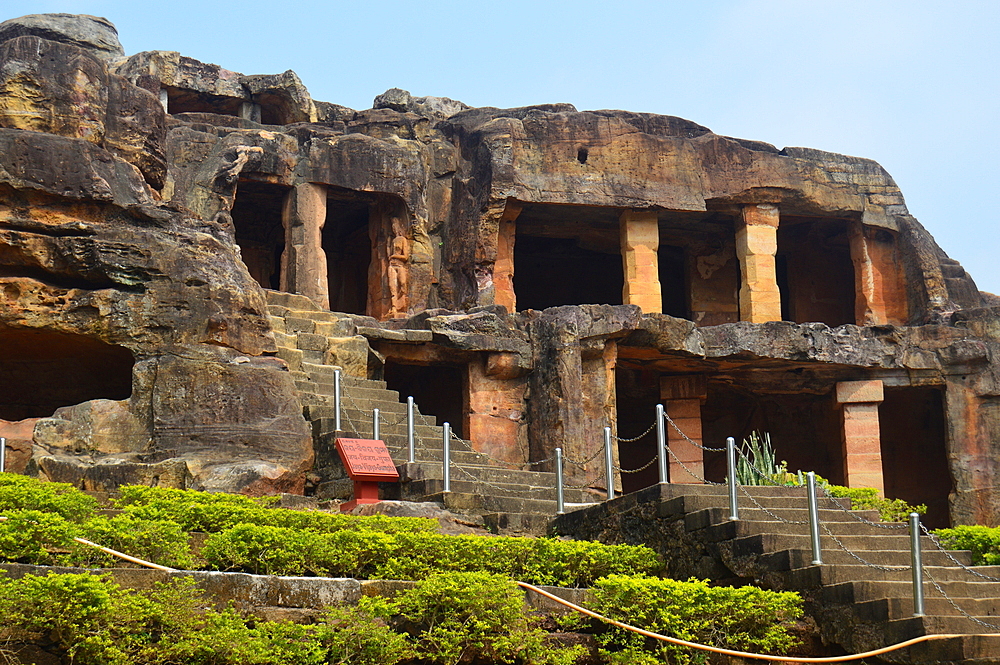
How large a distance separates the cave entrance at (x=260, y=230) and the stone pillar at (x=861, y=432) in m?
11.2

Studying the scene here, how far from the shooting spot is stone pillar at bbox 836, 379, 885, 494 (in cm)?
1975

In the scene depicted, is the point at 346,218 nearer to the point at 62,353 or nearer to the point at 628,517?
the point at 62,353

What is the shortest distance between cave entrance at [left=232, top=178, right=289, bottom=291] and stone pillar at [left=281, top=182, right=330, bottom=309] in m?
1.88

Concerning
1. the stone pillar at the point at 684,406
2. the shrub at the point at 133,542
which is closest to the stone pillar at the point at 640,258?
the stone pillar at the point at 684,406

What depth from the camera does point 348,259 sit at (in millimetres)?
25031

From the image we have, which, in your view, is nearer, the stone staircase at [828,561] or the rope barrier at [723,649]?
the rope barrier at [723,649]

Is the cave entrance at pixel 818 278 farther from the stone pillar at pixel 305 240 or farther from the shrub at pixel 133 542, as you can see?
the shrub at pixel 133 542

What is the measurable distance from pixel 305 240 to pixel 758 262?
8413 mm

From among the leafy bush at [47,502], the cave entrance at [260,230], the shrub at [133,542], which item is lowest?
the shrub at [133,542]

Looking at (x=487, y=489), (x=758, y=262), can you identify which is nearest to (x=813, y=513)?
(x=487, y=489)

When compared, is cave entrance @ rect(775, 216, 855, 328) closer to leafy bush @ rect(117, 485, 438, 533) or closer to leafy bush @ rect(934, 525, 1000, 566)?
Answer: leafy bush @ rect(934, 525, 1000, 566)

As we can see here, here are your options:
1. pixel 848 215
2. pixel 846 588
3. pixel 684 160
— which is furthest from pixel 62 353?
pixel 848 215

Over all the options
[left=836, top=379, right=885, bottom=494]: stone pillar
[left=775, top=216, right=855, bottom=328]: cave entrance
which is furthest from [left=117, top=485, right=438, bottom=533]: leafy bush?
[left=775, top=216, right=855, bottom=328]: cave entrance

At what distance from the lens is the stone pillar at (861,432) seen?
19750 mm
